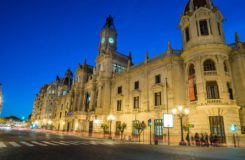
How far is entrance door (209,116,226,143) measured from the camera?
21.9m

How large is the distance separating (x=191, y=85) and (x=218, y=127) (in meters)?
6.96

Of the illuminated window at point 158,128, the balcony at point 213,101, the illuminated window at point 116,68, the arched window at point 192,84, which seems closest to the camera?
the balcony at point 213,101

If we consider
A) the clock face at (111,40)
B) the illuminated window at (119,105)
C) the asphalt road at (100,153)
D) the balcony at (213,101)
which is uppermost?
the clock face at (111,40)

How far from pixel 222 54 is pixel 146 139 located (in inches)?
742

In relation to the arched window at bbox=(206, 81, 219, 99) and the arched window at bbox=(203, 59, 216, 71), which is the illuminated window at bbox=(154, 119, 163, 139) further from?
the arched window at bbox=(203, 59, 216, 71)

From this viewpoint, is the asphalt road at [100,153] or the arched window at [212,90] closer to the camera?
the asphalt road at [100,153]

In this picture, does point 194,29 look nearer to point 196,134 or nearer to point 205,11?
→ point 205,11

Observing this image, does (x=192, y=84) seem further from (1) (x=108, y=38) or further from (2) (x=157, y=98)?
(1) (x=108, y=38)

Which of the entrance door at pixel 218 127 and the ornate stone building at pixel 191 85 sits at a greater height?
the ornate stone building at pixel 191 85

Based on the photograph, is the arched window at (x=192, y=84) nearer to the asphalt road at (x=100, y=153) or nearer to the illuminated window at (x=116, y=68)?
the asphalt road at (x=100, y=153)

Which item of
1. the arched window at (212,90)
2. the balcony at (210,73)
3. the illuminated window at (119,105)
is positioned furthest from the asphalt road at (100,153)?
the illuminated window at (119,105)

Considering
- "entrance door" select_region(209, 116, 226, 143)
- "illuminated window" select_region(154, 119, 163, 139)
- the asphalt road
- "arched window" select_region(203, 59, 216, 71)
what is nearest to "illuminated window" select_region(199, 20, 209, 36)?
"arched window" select_region(203, 59, 216, 71)

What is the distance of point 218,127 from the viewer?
2247 centimetres

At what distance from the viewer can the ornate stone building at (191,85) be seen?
23.0 meters
